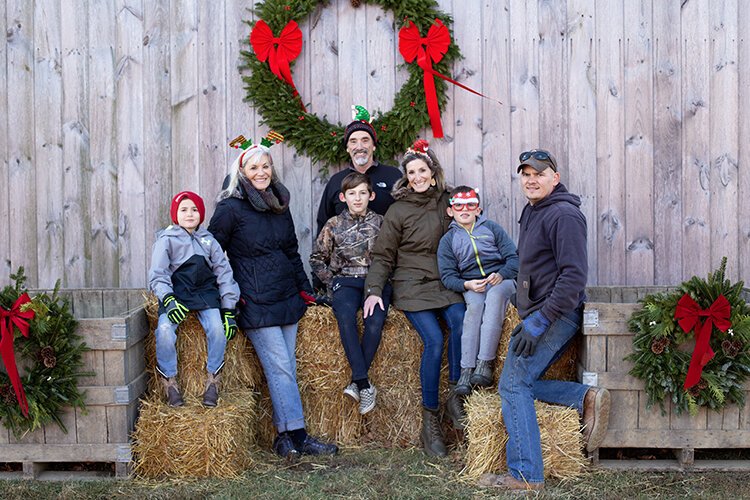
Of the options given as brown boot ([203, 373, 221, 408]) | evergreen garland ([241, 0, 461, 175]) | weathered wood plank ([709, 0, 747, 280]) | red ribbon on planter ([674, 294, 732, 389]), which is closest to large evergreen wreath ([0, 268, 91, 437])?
brown boot ([203, 373, 221, 408])

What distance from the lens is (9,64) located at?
5254mm

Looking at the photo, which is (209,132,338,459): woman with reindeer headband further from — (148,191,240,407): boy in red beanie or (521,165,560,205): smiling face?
(521,165,560,205): smiling face

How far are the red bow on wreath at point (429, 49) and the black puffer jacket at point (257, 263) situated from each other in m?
1.29

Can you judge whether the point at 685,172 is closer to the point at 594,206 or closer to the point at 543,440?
the point at 594,206

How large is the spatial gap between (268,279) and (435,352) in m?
1.00

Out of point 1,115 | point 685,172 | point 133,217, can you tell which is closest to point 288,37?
point 133,217

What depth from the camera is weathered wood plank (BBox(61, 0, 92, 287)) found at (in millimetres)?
5230

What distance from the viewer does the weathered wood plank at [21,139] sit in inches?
206

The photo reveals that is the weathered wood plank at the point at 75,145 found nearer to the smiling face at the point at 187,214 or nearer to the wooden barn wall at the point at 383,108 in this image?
the wooden barn wall at the point at 383,108

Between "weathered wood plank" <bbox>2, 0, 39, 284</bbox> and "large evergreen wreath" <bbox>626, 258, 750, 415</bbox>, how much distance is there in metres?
3.85

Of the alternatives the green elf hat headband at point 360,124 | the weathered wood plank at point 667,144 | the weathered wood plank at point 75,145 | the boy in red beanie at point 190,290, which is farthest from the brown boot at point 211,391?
the weathered wood plank at point 667,144

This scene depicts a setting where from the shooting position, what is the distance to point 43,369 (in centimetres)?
391

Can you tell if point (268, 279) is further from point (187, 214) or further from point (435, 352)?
point (435, 352)

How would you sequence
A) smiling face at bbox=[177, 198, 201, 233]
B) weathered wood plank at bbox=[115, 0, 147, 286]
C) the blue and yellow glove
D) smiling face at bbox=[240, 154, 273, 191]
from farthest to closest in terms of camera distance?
weathered wood plank at bbox=[115, 0, 147, 286] → smiling face at bbox=[240, 154, 273, 191] → smiling face at bbox=[177, 198, 201, 233] → the blue and yellow glove
